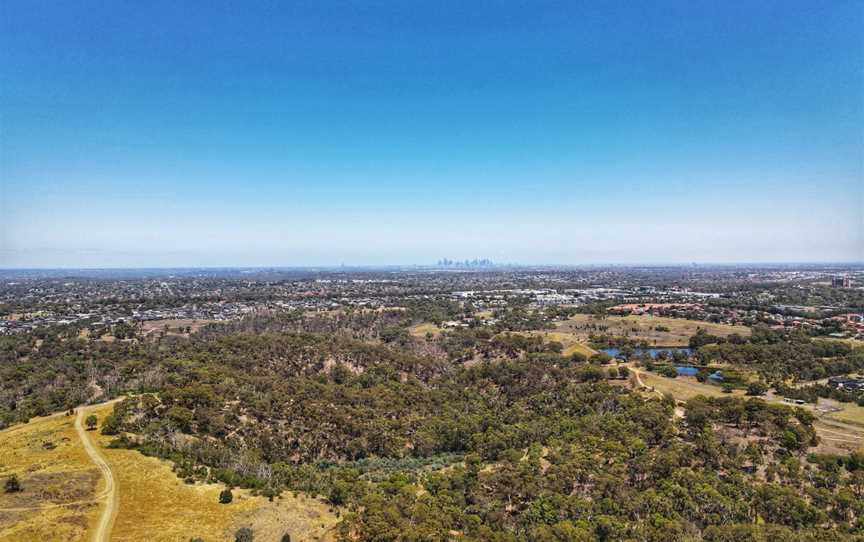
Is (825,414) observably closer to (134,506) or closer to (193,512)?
(193,512)

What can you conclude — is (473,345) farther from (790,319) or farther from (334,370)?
(790,319)

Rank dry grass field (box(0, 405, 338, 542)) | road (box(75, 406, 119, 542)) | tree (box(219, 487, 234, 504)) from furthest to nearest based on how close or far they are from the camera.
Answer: tree (box(219, 487, 234, 504)), dry grass field (box(0, 405, 338, 542)), road (box(75, 406, 119, 542))

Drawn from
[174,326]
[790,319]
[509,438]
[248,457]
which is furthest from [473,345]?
[790,319]

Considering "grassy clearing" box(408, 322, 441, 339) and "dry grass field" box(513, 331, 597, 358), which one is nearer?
"dry grass field" box(513, 331, 597, 358)

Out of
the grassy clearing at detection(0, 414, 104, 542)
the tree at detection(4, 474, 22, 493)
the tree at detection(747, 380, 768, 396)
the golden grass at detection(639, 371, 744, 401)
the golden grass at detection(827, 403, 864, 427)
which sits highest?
the tree at detection(4, 474, 22, 493)

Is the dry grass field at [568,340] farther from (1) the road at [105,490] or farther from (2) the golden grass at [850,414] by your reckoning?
(1) the road at [105,490]

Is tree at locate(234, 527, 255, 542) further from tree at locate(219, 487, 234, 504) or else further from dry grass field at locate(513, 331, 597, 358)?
dry grass field at locate(513, 331, 597, 358)

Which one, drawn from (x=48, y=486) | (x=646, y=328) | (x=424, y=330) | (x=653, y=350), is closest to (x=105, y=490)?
(x=48, y=486)

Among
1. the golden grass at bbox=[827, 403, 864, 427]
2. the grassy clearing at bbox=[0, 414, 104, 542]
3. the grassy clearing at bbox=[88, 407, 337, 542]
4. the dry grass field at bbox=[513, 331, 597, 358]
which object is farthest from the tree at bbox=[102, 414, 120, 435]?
the golden grass at bbox=[827, 403, 864, 427]
